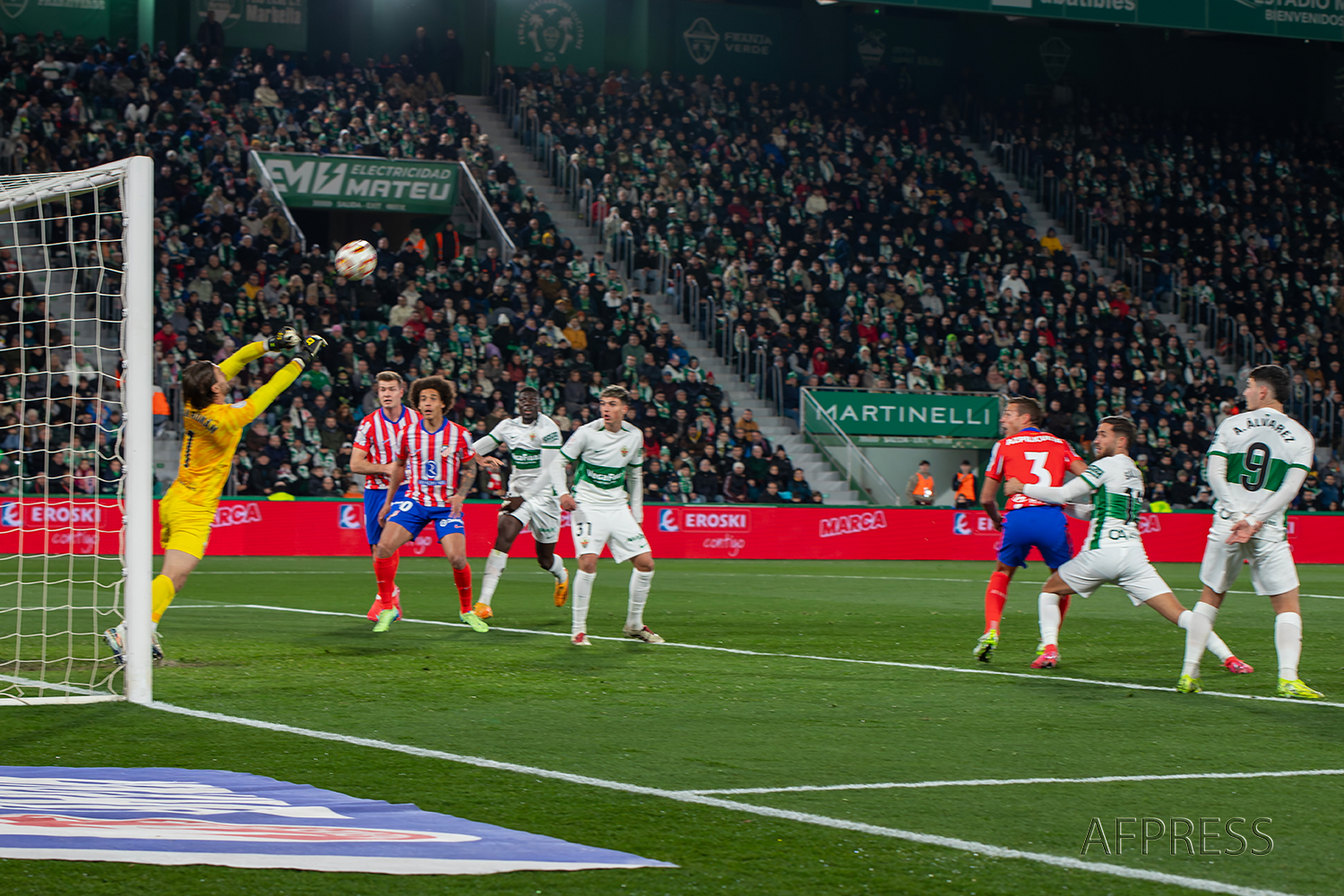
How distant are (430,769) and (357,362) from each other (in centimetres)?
2068

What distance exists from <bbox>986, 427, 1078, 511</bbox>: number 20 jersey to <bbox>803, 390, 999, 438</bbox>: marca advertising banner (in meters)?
18.6

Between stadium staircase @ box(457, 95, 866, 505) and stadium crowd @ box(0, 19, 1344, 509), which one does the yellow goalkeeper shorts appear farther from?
stadium staircase @ box(457, 95, 866, 505)

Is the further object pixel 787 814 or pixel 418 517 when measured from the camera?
pixel 418 517

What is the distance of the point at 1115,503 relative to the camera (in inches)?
414

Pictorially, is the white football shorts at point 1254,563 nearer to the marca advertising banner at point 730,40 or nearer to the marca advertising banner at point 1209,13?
the marca advertising banner at point 1209,13

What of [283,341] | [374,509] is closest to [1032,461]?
[283,341]

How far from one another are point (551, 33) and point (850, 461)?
16.8 meters

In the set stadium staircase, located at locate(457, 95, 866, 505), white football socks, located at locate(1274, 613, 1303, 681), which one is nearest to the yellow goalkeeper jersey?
white football socks, located at locate(1274, 613, 1303, 681)

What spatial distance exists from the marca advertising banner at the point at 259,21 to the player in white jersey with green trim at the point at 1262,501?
32.7m

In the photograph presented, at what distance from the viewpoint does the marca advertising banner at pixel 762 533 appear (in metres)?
24.8

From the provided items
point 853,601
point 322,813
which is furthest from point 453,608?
point 322,813

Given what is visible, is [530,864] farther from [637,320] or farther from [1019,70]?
[1019,70]

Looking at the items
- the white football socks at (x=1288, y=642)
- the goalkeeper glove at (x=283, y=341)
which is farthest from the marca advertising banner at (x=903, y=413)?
the goalkeeper glove at (x=283, y=341)

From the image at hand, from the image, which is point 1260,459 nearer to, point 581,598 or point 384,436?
point 581,598
